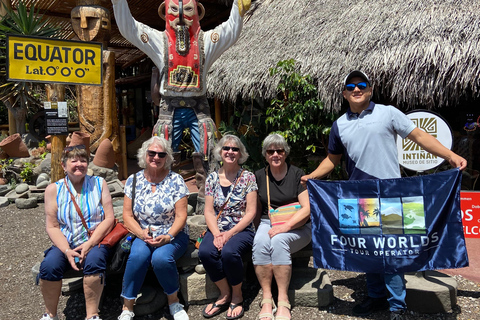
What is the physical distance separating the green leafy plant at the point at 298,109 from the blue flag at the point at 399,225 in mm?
2546

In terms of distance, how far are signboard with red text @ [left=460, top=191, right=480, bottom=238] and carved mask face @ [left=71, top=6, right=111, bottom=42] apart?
5.93 meters

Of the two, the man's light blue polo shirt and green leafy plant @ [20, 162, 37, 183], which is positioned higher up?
the man's light blue polo shirt

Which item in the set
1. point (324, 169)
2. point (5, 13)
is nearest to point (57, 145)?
point (324, 169)

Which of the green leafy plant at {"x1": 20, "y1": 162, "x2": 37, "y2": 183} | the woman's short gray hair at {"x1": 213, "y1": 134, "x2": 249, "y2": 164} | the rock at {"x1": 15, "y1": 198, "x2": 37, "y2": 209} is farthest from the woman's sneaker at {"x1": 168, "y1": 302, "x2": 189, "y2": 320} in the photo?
the green leafy plant at {"x1": 20, "y1": 162, "x2": 37, "y2": 183}

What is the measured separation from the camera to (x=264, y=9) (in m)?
7.69

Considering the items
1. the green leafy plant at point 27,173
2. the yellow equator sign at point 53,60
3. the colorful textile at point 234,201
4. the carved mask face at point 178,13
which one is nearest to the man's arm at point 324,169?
the colorful textile at point 234,201

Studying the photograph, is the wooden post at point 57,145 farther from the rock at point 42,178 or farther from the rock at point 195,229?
the rock at point 42,178

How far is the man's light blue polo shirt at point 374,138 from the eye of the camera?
2.39 meters

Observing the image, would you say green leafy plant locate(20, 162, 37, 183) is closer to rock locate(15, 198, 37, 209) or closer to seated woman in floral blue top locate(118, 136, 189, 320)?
rock locate(15, 198, 37, 209)

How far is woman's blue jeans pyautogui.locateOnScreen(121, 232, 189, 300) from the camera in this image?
2.48 m

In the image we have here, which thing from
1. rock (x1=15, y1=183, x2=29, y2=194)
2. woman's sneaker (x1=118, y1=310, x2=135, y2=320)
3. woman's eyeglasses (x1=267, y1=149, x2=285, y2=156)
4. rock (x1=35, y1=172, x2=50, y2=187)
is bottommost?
woman's sneaker (x1=118, y1=310, x2=135, y2=320)

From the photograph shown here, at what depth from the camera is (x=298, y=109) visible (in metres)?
5.04

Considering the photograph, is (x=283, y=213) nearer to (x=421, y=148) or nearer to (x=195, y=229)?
(x=195, y=229)

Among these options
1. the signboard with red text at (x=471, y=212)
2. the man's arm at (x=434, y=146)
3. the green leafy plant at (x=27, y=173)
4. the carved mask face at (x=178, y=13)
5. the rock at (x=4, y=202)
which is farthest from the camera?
the green leafy plant at (x=27, y=173)
